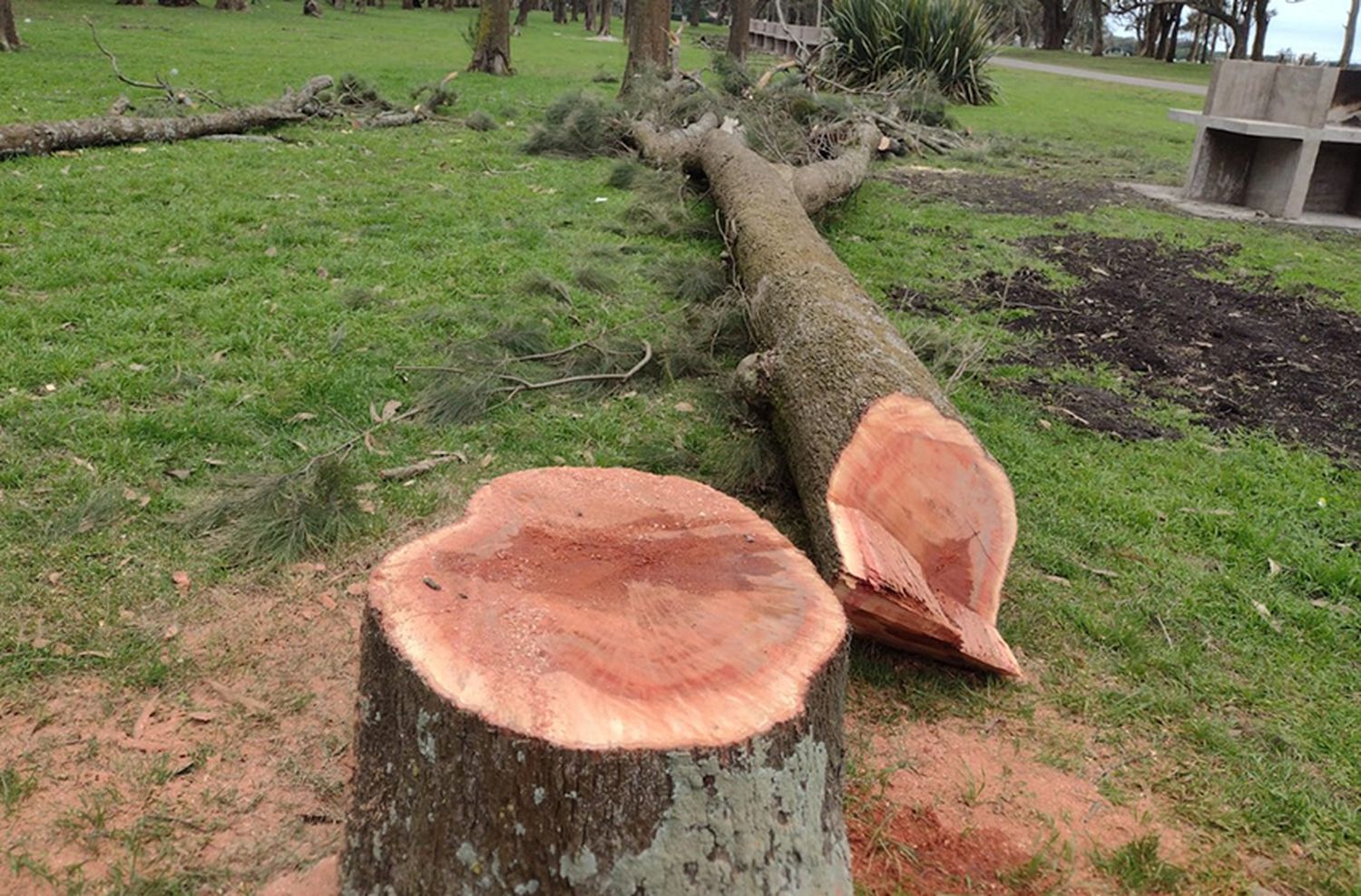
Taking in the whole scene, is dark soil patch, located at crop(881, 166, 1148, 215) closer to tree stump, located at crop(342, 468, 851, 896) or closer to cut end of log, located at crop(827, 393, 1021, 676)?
cut end of log, located at crop(827, 393, 1021, 676)

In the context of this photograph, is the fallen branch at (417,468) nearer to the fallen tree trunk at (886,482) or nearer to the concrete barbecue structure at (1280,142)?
the fallen tree trunk at (886,482)

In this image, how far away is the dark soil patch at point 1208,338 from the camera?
4.78m

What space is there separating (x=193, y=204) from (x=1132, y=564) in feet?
20.6

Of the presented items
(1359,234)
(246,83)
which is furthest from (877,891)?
(246,83)

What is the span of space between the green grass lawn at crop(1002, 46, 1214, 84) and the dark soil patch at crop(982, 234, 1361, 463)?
2522 centimetres

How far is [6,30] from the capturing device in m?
13.6

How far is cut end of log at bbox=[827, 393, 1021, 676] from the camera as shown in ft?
8.64

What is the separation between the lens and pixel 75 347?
14.6 ft

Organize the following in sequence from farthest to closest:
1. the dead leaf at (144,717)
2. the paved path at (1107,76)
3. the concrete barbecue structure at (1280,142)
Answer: the paved path at (1107,76)
the concrete barbecue structure at (1280,142)
the dead leaf at (144,717)

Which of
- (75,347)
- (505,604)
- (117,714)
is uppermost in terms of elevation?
(505,604)

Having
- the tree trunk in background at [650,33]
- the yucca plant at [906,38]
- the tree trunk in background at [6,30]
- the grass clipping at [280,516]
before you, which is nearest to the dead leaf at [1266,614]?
the grass clipping at [280,516]

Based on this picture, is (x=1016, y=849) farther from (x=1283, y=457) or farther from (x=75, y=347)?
(x=75, y=347)

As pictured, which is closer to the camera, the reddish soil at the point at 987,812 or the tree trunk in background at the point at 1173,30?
the reddish soil at the point at 987,812

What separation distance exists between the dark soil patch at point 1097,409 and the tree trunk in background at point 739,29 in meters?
13.6
